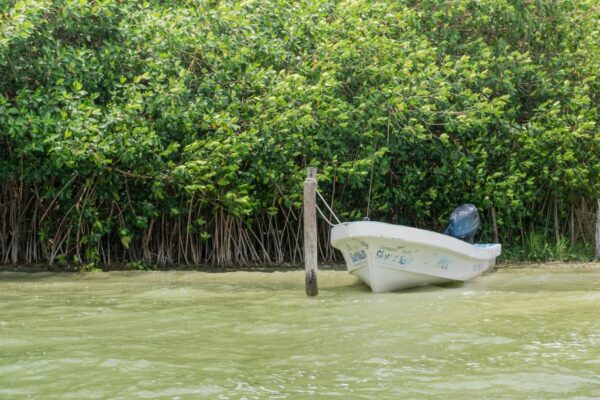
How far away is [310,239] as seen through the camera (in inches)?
372

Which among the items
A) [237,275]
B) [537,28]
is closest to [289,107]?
[237,275]

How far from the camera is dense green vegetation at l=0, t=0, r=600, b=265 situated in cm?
1107

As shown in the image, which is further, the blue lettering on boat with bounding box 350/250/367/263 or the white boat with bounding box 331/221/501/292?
the blue lettering on boat with bounding box 350/250/367/263

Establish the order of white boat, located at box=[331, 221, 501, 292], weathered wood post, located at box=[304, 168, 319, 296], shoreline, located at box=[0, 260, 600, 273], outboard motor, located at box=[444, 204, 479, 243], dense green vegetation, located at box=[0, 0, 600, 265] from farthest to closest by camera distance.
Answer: shoreline, located at box=[0, 260, 600, 273]
outboard motor, located at box=[444, 204, 479, 243]
dense green vegetation, located at box=[0, 0, 600, 265]
white boat, located at box=[331, 221, 501, 292]
weathered wood post, located at box=[304, 168, 319, 296]

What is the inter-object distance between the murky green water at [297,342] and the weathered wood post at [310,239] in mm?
207

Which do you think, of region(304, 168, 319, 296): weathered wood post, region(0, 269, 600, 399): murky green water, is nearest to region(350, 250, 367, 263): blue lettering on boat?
region(0, 269, 600, 399): murky green water

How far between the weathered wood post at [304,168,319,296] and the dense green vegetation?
198 cm

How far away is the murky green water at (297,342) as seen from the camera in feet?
17.1

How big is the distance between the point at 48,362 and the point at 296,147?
668 cm

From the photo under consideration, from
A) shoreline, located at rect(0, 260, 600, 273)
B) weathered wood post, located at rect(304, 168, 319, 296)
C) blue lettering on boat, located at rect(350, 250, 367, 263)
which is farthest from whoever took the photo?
shoreline, located at rect(0, 260, 600, 273)

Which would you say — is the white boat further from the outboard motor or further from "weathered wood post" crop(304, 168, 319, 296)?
the outboard motor

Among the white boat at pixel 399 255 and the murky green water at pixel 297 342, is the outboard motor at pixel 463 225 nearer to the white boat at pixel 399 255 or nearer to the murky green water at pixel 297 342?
the white boat at pixel 399 255

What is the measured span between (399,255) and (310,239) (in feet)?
3.33

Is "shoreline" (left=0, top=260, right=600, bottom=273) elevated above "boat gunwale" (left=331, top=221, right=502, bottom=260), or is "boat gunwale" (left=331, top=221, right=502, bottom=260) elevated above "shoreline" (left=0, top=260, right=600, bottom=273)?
"boat gunwale" (left=331, top=221, right=502, bottom=260)
